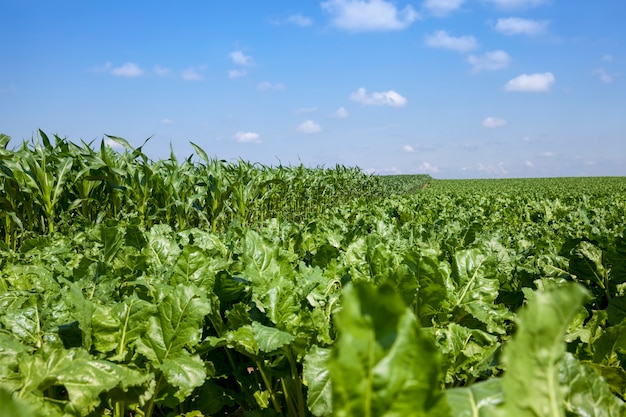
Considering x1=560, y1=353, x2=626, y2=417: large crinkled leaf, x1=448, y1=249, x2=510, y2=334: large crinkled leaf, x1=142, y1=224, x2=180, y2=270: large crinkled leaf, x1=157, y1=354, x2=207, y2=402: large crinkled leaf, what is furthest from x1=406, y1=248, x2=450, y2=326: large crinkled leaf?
x1=142, y1=224, x2=180, y2=270: large crinkled leaf

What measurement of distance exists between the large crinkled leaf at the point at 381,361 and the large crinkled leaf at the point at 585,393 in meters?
0.62

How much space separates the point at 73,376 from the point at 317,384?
0.80 m

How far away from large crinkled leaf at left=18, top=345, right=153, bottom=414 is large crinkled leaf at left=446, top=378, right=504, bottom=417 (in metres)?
0.98

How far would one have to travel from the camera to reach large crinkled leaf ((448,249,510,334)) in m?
2.35

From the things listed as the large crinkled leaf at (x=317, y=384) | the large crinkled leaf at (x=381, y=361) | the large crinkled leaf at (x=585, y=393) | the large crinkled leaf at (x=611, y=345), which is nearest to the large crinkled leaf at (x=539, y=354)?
the large crinkled leaf at (x=381, y=361)

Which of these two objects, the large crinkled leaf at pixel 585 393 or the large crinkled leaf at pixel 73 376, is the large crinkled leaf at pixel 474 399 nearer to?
the large crinkled leaf at pixel 585 393

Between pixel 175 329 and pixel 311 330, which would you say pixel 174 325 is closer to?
pixel 175 329

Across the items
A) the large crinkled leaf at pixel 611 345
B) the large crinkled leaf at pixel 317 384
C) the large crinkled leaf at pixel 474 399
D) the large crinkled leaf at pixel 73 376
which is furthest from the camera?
the large crinkled leaf at pixel 611 345

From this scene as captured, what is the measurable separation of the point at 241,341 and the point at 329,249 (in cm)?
102

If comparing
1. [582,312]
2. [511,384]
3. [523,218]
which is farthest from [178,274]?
[523,218]

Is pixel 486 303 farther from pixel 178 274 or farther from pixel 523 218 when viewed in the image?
pixel 523 218

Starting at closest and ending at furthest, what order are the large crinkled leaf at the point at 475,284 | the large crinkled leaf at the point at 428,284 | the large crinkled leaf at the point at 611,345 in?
the large crinkled leaf at the point at 611,345 → the large crinkled leaf at the point at 428,284 → the large crinkled leaf at the point at 475,284

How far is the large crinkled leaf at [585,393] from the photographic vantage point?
121 cm

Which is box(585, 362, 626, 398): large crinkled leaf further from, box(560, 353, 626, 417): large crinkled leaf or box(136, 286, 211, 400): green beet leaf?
box(136, 286, 211, 400): green beet leaf
